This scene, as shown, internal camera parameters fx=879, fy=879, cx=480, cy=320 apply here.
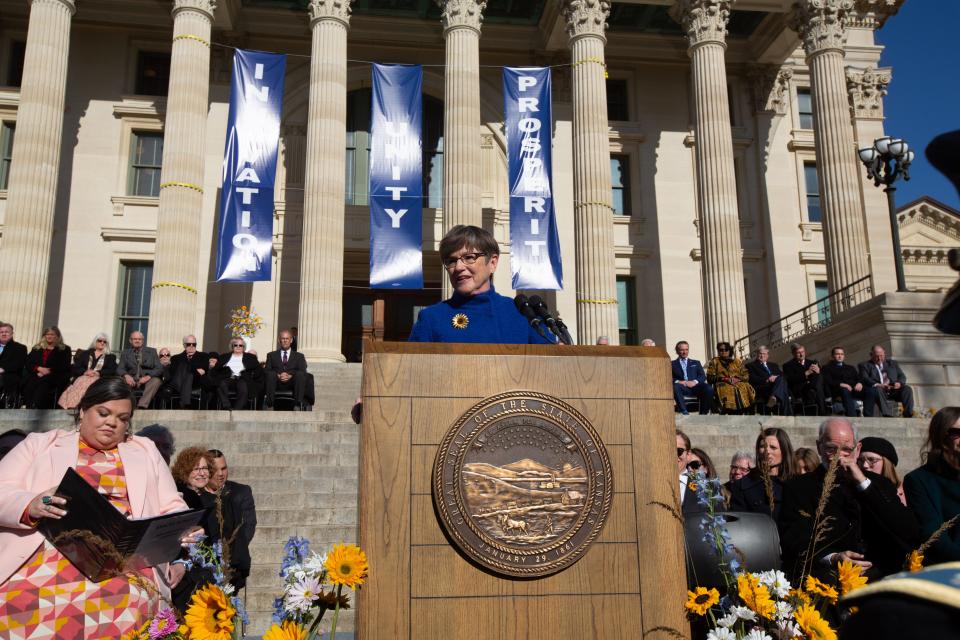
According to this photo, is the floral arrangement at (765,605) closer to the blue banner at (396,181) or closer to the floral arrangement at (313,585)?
the floral arrangement at (313,585)

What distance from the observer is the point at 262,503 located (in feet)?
35.2

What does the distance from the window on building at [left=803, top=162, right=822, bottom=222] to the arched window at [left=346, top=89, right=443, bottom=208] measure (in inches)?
469

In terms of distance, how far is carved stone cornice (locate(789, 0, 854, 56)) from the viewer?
81.6 ft

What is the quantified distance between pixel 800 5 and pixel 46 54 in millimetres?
20580

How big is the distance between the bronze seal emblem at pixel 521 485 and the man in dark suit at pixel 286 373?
13.2m

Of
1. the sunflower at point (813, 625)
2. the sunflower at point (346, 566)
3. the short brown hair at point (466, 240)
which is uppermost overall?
the short brown hair at point (466, 240)

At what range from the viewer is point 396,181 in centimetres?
2133

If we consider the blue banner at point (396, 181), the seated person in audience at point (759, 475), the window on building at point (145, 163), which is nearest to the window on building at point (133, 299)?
the window on building at point (145, 163)

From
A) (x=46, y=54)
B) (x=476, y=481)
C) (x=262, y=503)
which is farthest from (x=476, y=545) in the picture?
(x=46, y=54)

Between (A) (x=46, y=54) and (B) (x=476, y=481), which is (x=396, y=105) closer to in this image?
(A) (x=46, y=54)

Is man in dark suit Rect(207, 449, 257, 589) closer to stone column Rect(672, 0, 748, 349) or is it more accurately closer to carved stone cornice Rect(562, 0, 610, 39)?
stone column Rect(672, 0, 748, 349)

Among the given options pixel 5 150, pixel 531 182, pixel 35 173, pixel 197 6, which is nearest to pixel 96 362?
pixel 35 173

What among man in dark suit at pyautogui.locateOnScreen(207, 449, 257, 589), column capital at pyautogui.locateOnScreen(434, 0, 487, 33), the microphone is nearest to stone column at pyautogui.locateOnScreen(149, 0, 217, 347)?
column capital at pyautogui.locateOnScreen(434, 0, 487, 33)

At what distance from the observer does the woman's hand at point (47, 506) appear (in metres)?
3.47
